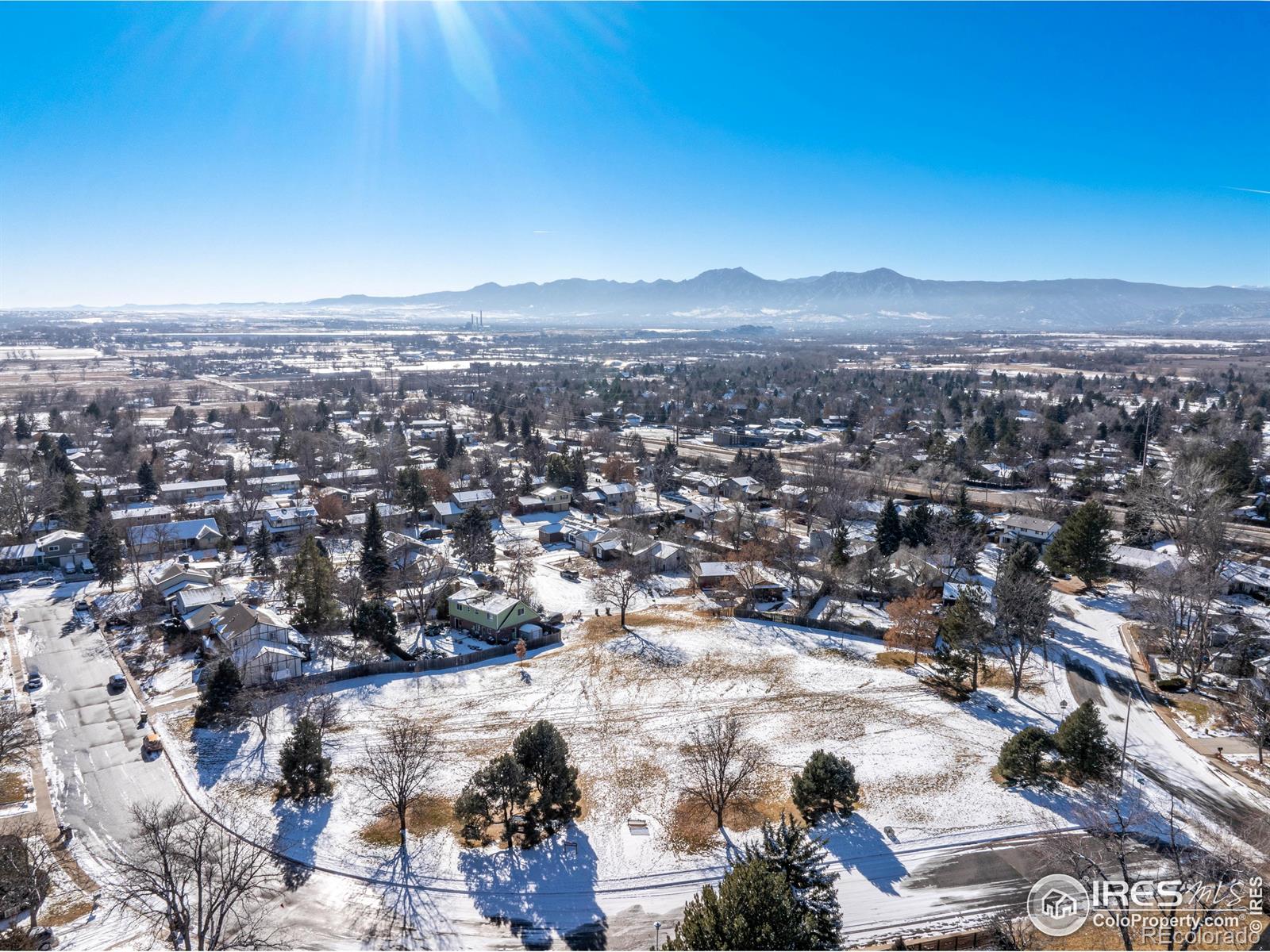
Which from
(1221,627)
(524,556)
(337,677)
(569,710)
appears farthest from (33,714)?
(1221,627)

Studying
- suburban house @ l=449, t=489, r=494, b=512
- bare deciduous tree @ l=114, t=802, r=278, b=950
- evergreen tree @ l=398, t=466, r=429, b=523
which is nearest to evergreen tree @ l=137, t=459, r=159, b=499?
evergreen tree @ l=398, t=466, r=429, b=523

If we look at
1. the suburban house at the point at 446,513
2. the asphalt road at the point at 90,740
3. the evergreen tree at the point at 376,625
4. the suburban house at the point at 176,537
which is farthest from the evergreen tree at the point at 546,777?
the suburban house at the point at 176,537

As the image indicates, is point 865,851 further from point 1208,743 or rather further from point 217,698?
point 217,698

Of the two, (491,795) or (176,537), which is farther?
(176,537)

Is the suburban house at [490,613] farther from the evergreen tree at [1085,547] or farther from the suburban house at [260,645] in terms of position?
the evergreen tree at [1085,547]

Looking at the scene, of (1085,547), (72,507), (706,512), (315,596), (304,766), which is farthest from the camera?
(706,512)

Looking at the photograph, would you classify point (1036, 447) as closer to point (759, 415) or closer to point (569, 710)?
point (759, 415)

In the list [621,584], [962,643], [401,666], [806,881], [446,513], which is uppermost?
[806,881]

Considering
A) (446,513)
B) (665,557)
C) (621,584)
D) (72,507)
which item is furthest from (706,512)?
(72,507)
